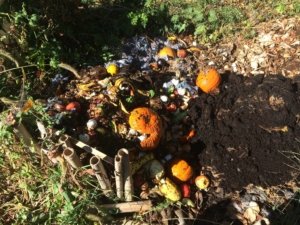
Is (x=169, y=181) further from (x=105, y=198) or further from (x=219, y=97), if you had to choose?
(x=219, y=97)

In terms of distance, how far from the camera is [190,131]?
15.8 feet

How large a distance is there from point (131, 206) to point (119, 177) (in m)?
0.48

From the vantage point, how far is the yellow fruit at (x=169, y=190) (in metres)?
4.19

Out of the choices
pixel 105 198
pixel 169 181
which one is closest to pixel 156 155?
pixel 169 181

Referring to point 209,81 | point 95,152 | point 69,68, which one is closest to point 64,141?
point 95,152

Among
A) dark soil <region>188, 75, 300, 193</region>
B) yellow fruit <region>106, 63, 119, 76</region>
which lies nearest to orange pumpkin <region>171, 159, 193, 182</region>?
dark soil <region>188, 75, 300, 193</region>

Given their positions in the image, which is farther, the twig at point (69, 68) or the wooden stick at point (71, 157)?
the twig at point (69, 68)

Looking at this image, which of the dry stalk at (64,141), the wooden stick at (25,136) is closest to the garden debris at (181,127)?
the dry stalk at (64,141)

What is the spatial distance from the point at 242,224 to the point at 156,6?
3852mm

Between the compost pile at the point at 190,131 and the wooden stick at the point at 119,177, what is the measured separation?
0.06 meters

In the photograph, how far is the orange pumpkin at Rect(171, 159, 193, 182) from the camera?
436 cm

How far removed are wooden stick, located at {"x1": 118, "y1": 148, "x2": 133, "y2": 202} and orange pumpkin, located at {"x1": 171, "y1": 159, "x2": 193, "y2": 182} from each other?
0.62 metres

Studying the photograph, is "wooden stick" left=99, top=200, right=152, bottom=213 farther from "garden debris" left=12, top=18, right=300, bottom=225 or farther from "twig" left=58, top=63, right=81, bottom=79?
"twig" left=58, top=63, right=81, bottom=79

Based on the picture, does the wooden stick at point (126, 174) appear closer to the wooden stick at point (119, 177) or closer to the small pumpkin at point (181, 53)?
the wooden stick at point (119, 177)
